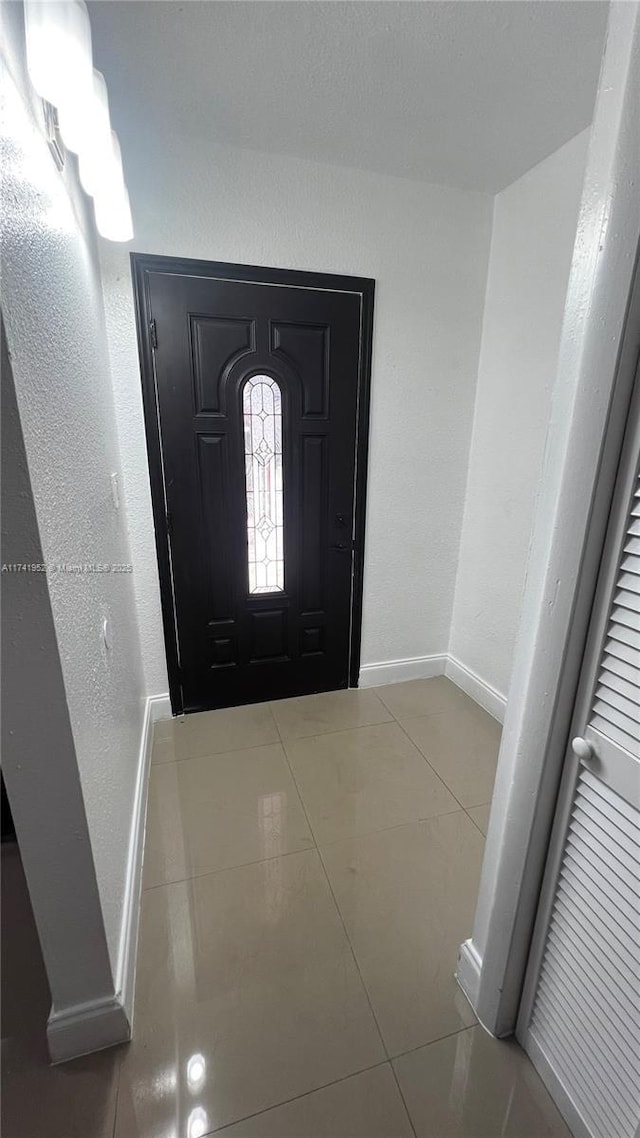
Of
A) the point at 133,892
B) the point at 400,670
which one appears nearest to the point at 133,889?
Result: the point at 133,892

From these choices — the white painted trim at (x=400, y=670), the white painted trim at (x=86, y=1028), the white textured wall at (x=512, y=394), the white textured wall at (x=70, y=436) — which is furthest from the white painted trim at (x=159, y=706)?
the white textured wall at (x=512, y=394)

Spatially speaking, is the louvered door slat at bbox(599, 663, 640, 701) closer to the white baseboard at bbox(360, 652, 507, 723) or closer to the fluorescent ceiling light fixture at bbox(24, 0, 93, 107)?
the fluorescent ceiling light fixture at bbox(24, 0, 93, 107)

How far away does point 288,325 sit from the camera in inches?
79.0

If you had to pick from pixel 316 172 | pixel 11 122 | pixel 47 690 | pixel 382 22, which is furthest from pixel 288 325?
pixel 47 690

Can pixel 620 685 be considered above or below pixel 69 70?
below

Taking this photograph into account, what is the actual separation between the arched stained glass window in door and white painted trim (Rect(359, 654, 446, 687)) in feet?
2.47

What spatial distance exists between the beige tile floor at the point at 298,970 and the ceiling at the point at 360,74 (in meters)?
2.47

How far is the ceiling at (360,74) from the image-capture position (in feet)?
4.06

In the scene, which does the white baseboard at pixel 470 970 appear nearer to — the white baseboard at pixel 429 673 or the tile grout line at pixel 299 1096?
the tile grout line at pixel 299 1096

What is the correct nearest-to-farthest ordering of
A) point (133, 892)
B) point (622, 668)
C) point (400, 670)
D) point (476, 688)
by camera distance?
point (622, 668), point (133, 892), point (476, 688), point (400, 670)

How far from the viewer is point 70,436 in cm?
107

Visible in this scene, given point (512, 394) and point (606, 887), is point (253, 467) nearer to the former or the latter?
point (512, 394)

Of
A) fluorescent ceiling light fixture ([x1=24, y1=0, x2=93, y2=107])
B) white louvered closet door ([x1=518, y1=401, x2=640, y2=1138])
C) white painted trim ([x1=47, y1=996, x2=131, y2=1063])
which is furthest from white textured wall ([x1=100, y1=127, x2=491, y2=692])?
white louvered closet door ([x1=518, y1=401, x2=640, y2=1138])

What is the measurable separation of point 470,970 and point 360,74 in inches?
102
